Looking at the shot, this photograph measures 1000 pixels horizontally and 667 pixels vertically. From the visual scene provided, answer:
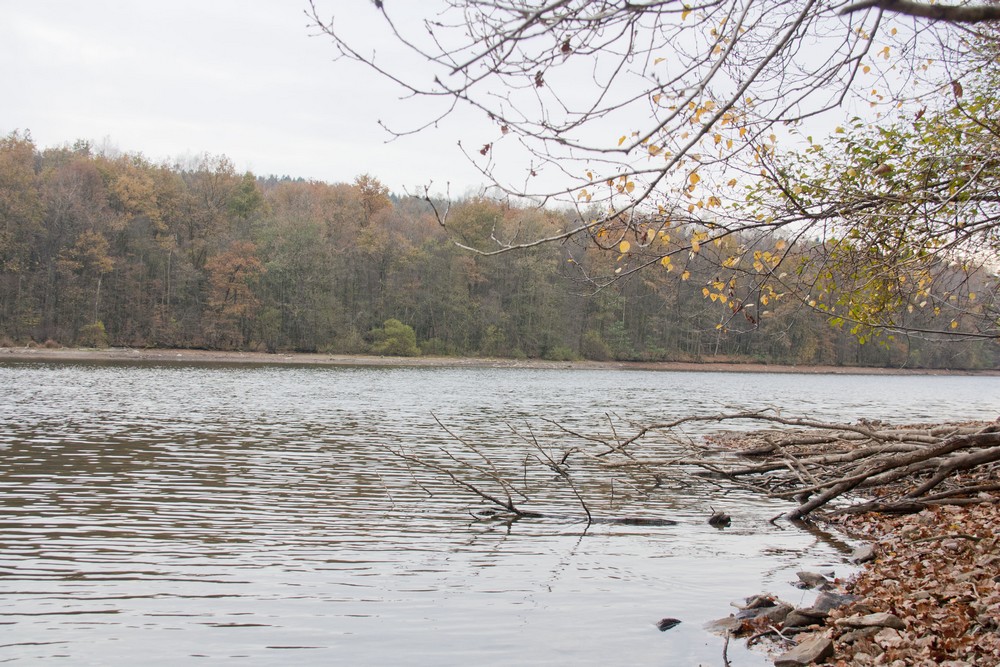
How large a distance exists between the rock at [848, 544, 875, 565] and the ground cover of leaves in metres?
0.07

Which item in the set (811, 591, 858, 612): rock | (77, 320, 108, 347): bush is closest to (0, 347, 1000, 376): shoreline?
(77, 320, 108, 347): bush

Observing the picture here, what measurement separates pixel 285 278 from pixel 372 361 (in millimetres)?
11058

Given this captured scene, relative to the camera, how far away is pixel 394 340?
7881cm

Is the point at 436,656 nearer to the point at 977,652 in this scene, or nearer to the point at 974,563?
the point at 977,652

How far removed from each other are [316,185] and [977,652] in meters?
88.5

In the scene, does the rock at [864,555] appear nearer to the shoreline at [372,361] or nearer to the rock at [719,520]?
the rock at [719,520]

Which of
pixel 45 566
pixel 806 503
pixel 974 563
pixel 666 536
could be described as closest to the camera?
pixel 974 563

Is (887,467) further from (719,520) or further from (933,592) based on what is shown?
(933,592)

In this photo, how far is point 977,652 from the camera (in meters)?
5.73

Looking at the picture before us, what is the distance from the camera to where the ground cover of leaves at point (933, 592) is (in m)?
5.91

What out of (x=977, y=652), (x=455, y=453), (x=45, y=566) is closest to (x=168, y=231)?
(x=455, y=453)

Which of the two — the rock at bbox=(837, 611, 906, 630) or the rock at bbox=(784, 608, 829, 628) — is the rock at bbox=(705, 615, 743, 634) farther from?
the rock at bbox=(837, 611, 906, 630)

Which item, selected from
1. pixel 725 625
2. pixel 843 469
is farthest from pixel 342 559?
pixel 843 469

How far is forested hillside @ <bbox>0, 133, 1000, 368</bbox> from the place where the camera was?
67625 millimetres
